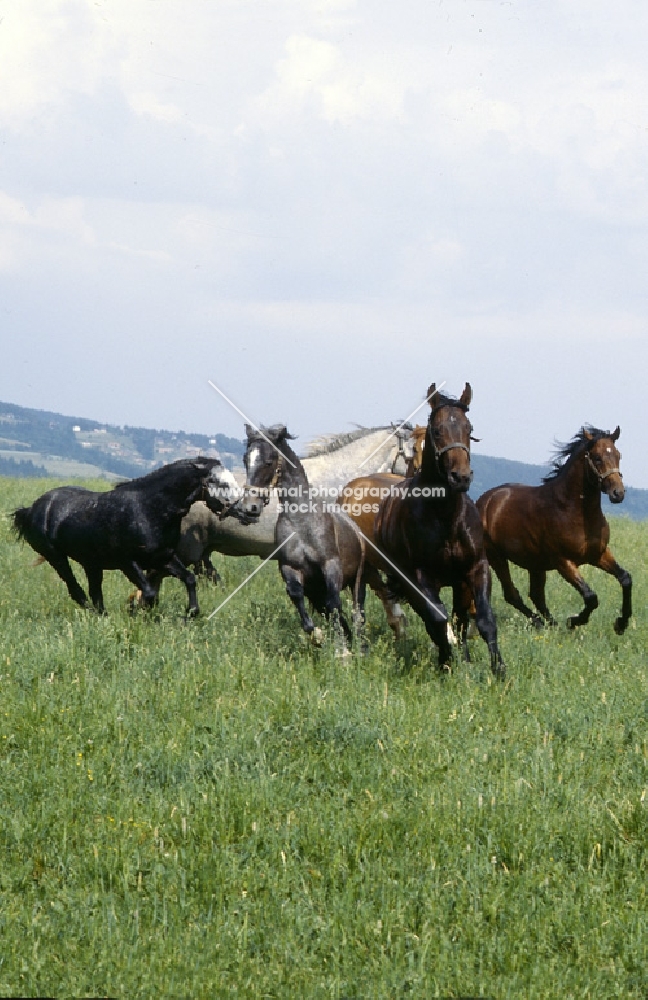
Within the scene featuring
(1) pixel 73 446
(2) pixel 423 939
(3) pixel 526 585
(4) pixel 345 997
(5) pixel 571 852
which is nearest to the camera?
(4) pixel 345 997

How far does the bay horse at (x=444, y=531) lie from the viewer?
26.7ft

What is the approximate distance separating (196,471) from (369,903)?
653 cm

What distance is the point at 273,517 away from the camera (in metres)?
13.8

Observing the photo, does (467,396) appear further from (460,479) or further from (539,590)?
(539,590)

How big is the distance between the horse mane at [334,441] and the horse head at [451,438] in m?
8.27

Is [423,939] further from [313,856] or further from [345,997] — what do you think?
[313,856]

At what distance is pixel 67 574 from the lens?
11.6m

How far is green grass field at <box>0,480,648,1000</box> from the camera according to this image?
432cm

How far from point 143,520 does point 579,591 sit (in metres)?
4.96

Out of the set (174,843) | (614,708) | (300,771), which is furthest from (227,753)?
(614,708)

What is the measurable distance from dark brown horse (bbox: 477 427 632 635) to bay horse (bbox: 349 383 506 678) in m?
2.70

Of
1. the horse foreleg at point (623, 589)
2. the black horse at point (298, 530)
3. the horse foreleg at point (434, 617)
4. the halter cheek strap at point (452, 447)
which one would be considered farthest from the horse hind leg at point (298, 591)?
the horse foreleg at point (623, 589)

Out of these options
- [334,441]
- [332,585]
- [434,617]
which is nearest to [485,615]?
[434,617]

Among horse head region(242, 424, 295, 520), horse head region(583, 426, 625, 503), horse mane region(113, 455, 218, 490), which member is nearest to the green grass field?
horse head region(242, 424, 295, 520)
